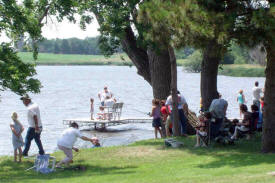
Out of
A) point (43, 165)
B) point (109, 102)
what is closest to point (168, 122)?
point (43, 165)

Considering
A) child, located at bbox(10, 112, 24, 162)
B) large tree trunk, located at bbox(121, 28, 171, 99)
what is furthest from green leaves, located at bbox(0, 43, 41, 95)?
large tree trunk, located at bbox(121, 28, 171, 99)

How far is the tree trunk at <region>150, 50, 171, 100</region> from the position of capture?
18.7 metres

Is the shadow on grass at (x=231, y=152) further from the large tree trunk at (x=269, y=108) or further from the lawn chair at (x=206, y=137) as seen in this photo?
the large tree trunk at (x=269, y=108)

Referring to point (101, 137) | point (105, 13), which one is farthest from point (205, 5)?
point (101, 137)

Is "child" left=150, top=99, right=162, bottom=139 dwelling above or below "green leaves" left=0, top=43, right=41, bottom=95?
below

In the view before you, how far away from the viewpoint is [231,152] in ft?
43.3

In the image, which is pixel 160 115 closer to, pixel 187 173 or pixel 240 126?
pixel 240 126

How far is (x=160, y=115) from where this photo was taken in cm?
1856

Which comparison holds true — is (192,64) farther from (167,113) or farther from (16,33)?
(16,33)

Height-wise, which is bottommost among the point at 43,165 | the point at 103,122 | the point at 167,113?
the point at 103,122

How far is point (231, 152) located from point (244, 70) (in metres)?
82.8

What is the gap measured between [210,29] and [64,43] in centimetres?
15865

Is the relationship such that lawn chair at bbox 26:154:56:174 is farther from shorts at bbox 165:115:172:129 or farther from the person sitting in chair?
shorts at bbox 165:115:172:129

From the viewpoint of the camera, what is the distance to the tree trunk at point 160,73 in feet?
61.4
